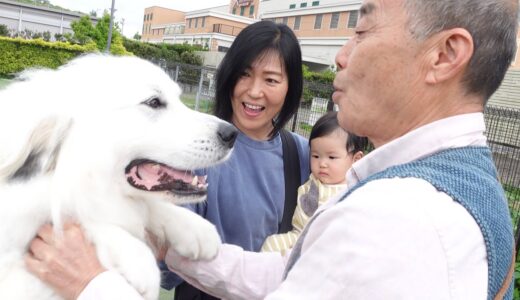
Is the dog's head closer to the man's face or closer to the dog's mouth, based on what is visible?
the dog's mouth

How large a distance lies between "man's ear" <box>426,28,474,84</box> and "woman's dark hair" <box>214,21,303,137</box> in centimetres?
159

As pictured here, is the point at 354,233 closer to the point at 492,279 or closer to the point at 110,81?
the point at 492,279

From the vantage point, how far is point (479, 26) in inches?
49.0

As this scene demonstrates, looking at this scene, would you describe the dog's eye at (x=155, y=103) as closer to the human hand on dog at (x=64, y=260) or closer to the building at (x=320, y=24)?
the human hand on dog at (x=64, y=260)

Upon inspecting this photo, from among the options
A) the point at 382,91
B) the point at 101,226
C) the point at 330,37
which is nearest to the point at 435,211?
the point at 382,91

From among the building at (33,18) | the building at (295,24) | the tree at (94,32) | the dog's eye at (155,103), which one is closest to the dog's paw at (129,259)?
the dog's eye at (155,103)

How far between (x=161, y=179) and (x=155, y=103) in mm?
355

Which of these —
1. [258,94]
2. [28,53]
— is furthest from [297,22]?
[258,94]

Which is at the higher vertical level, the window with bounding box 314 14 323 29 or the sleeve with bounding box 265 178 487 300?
the window with bounding box 314 14 323 29

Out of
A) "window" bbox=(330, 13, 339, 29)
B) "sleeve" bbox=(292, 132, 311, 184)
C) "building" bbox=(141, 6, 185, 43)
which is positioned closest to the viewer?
"sleeve" bbox=(292, 132, 311, 184)

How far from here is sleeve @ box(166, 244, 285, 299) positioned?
6.24 feet

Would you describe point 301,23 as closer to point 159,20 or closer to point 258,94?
point 159,20

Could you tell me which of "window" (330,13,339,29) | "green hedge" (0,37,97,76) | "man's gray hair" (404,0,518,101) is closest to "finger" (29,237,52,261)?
"man's gray hair" (404,0,518,101)

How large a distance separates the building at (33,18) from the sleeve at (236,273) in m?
57.8
